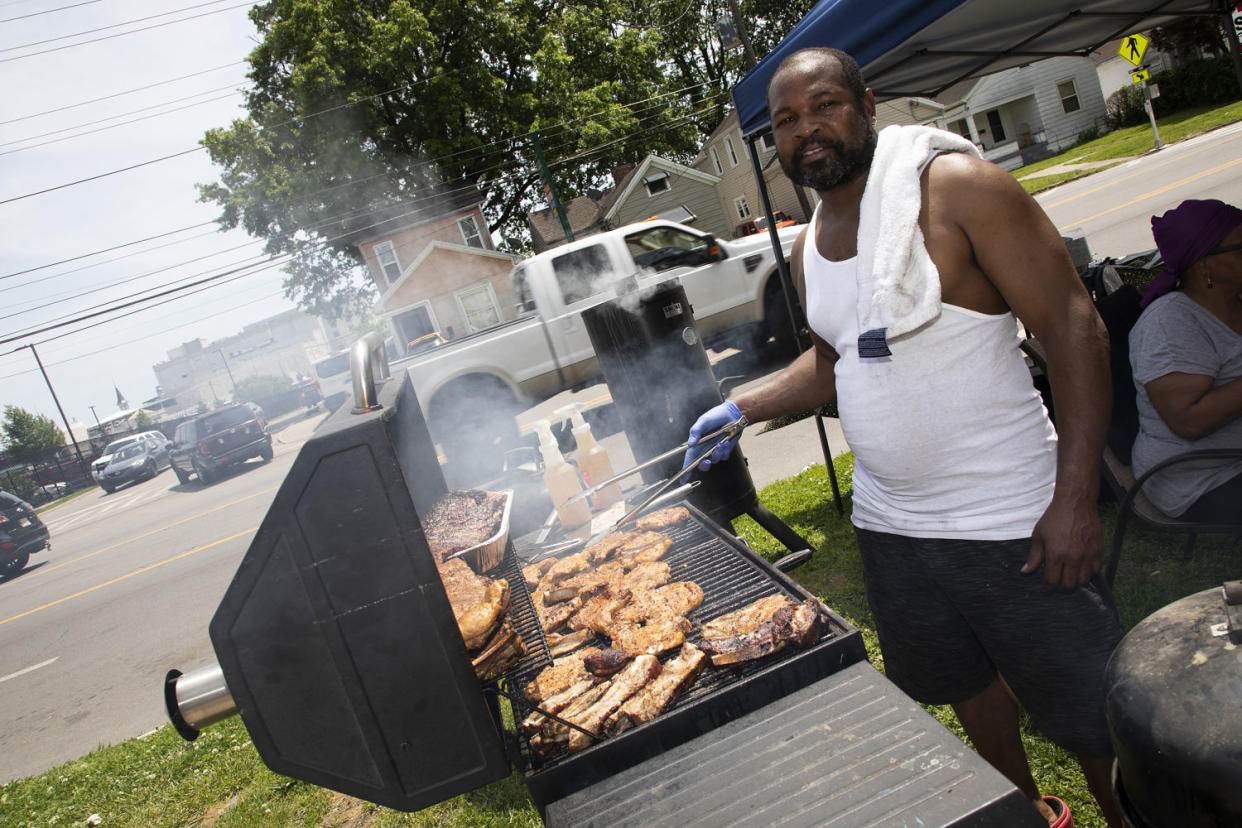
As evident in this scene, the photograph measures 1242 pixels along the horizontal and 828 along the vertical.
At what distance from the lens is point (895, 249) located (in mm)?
1507

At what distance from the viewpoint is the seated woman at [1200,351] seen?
7.78ft

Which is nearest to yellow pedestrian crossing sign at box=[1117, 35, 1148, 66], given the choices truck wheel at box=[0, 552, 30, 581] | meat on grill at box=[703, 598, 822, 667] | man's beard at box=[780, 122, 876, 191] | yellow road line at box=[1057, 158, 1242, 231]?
yellow road line at box=[1057, 158, 1242, 231]

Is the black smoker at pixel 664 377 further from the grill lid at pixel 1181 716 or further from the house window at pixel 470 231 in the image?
the house window at pixel 470 231

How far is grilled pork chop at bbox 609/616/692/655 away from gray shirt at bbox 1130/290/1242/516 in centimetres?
192

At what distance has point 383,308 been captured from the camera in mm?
28000

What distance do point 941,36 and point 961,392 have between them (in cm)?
247

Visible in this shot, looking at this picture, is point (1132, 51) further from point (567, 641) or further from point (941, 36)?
point (567, 641)

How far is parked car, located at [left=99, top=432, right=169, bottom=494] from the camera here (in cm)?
2356

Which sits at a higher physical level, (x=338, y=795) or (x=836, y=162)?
(x=836, y=162)

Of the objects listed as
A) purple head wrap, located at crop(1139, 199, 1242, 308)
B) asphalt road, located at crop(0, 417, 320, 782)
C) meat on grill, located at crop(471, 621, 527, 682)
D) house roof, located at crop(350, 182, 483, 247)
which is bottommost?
asphalt road, located at crop(0, 417, 320, 782)

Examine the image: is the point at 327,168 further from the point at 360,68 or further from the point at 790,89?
the point at 790,89

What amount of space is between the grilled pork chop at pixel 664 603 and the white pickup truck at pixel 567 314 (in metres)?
6.95

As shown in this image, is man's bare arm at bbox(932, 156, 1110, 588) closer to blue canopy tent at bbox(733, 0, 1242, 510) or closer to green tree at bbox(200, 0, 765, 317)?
blue canopy tent at bbox(733, 0, 1242, 510)

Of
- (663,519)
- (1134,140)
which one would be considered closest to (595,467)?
(663,519)
